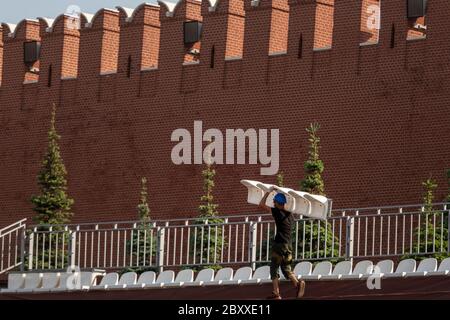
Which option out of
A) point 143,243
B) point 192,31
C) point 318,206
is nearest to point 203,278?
point 318,206

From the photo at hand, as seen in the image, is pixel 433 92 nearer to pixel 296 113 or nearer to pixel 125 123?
pixel 296 113

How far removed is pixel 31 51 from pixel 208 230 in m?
15.7

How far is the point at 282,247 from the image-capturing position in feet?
79.6

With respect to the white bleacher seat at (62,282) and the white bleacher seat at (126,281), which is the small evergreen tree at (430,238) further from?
the white bleacher seat at (62,282)

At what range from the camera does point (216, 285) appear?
27516mm

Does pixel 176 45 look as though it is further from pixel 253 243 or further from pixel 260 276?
pixel 260 276

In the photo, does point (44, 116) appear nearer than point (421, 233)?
No

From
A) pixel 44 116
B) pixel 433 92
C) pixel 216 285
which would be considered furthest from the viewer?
pixel 44 116

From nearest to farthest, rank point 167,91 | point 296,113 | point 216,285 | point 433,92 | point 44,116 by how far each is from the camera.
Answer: point 216,285 → point 433,92 → point 296,113 → point 167,91 → point 44,116

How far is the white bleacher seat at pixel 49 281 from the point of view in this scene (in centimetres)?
3020

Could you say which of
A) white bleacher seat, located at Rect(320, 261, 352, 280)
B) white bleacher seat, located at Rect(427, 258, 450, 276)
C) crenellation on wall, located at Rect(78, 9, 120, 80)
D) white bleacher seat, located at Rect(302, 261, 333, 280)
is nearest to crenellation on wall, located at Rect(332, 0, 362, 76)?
crenellation on wall, located at Rect(78, 9, 120, 80)

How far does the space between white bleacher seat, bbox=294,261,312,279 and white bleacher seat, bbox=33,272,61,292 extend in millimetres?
5270

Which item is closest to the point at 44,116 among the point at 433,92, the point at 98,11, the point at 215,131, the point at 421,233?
the point at 98,11
